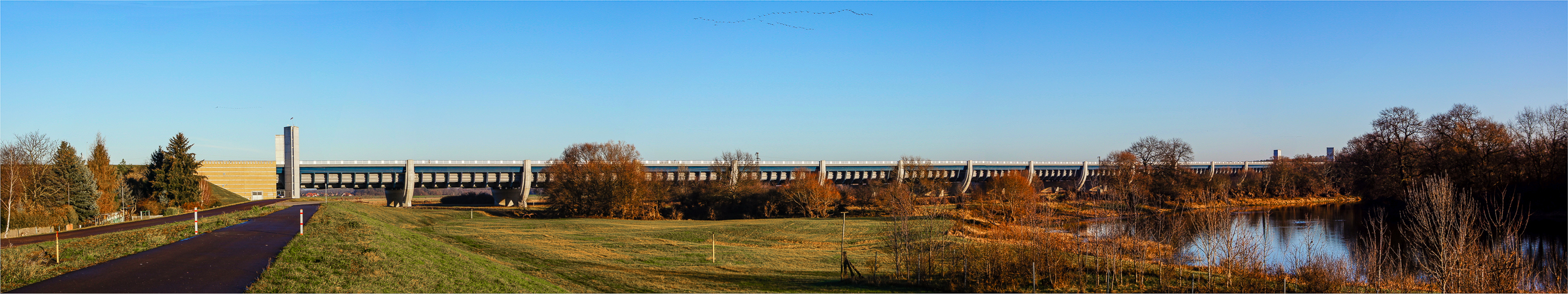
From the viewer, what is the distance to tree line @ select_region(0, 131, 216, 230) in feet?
145

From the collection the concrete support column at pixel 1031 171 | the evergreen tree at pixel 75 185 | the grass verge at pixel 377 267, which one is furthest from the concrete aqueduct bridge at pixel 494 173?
the grass verge at pixel 377 267

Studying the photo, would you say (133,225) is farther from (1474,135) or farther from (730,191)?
(1474,135)

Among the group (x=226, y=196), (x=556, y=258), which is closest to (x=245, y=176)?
(x=226, y=196)

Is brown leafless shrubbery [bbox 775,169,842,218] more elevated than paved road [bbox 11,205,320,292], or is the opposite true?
paved road [bbox 11,205,320,292]

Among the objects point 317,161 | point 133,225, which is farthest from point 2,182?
point 317,161

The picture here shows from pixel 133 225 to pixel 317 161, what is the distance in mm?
51608

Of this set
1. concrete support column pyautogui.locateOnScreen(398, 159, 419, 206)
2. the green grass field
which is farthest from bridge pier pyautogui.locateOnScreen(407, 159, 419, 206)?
the green grass field

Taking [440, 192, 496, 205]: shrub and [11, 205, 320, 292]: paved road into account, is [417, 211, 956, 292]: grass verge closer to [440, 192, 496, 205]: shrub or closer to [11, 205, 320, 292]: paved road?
[11, 205, 320, 292]: paved road

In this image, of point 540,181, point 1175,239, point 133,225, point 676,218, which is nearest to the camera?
point 1175,239

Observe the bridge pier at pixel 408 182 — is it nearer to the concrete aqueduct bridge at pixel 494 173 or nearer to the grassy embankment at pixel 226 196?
the concrete aqueduct bridge at pixel 494 173

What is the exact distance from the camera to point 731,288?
25562mm

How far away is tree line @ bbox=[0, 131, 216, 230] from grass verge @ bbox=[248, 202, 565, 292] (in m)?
21.5

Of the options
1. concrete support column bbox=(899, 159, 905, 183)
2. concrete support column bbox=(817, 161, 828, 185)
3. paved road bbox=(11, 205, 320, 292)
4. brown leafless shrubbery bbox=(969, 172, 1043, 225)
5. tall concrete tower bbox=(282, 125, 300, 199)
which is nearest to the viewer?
paved road bbox=(11, 205, 320, 292)

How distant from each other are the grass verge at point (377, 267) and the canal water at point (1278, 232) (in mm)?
21054
